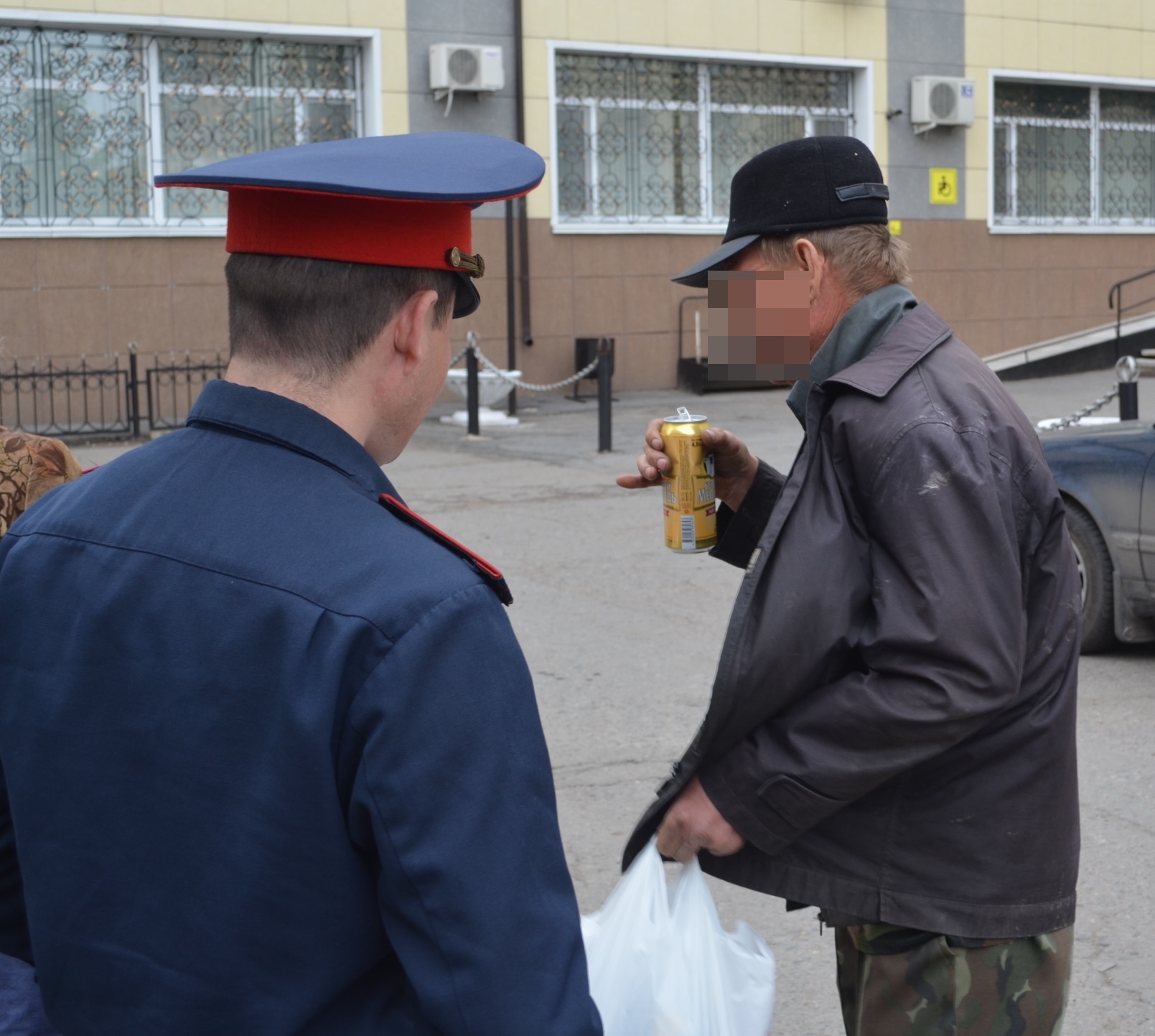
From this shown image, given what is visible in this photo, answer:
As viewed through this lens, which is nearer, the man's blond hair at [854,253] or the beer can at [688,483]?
the man's blond hair at [854,253]

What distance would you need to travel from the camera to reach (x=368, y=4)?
671 inches

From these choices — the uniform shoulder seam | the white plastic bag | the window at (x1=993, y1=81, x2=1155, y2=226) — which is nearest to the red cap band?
the uniform shoulder seam

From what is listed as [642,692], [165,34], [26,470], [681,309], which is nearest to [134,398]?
[165,34]

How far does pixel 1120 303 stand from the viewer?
20.9 m

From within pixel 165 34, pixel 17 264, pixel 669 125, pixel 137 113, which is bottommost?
pixel 17 264

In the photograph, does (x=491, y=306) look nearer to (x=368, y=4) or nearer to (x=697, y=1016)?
(x=368, y=4)

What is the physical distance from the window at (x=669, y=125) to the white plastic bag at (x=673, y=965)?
16912mm

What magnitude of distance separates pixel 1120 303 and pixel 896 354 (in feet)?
66.8

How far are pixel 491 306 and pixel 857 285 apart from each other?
16020 millimetres

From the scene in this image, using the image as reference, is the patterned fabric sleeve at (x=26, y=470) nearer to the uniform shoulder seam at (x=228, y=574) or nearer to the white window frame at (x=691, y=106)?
the uniform shoulder seam at (x=228, y=574)

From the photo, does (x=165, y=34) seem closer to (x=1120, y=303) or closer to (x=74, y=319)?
(x=74, y=319)

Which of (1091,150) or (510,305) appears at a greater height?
(1091,150)

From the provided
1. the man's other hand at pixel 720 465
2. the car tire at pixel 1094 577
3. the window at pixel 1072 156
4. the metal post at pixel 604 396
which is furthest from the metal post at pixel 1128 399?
the window at pixel 1072 156

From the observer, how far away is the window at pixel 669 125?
61.4 ft
